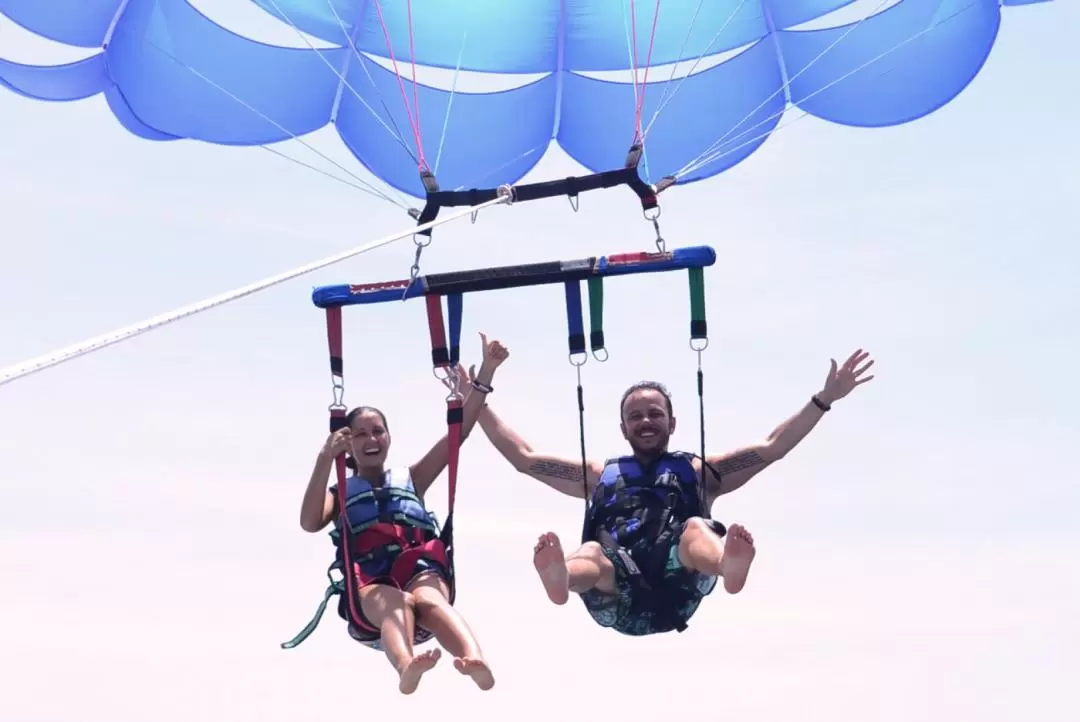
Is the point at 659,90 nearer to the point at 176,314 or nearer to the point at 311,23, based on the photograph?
the point at 311,23

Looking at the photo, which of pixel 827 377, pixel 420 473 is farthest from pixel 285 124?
pixel 827 377

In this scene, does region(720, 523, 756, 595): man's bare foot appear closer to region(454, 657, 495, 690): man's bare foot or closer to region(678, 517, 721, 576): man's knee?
region(678, 517, 721, 576): man's knee

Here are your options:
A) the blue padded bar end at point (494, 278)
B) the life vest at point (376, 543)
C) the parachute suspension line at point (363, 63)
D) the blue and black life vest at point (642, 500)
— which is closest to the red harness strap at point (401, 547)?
the life vest at point (376, 543)

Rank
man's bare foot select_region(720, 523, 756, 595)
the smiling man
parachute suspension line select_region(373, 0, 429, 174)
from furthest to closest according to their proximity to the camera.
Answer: parachute suspension line select_region(373, 0, 429, 174)
the smiling man
man's bare foot select_region(720, 523, 756, 595)

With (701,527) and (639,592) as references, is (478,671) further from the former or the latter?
(701,527)

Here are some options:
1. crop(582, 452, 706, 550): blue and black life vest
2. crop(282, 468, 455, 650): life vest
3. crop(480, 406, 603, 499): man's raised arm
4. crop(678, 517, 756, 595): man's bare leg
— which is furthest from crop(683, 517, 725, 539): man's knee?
crop(282, 468, 455, 650): life vest

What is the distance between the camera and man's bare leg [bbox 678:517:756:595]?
18.7ft

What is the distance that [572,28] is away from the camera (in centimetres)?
809

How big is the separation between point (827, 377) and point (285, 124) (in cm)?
275

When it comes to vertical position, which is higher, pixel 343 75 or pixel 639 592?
pixel 343 75

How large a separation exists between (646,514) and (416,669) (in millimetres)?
1231

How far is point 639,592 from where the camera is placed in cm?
631

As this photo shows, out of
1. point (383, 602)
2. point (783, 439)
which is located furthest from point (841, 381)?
point (383, 602)

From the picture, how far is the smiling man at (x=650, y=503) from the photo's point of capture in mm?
6227
